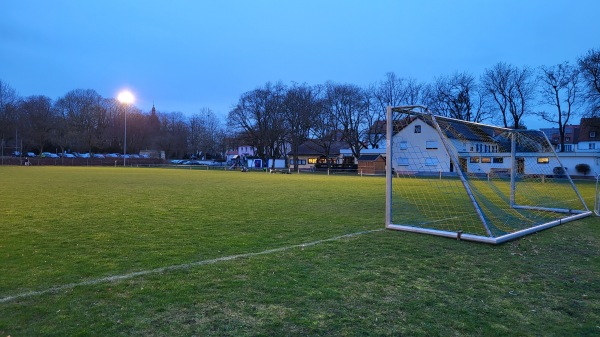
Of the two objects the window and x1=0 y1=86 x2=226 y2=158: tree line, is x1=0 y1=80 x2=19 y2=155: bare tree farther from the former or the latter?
the window

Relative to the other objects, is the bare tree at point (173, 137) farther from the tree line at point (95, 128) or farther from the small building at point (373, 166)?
the small building at point (373, 166)

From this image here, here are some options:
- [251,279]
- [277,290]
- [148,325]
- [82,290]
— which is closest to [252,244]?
[251,279]

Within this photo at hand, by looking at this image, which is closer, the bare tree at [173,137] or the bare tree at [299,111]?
the bare tree at [299,111]

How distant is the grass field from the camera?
12.5 feet

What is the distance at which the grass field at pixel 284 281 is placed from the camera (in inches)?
150

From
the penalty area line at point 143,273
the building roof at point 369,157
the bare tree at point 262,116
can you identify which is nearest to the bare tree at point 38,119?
the bare tree at point 262,116

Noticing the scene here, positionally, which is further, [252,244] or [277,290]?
[252,244]

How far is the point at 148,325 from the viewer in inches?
146

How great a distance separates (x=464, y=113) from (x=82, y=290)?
215 feet

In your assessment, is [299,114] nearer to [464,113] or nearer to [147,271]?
[464,113]

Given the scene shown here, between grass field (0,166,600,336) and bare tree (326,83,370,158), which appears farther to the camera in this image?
bare tree (326,83,370,158)

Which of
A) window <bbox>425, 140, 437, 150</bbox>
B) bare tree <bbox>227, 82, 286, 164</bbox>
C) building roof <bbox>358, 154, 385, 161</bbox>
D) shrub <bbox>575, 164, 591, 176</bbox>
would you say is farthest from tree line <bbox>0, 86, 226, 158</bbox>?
shrub <bbox>575, 164, 591, 176</bbox>

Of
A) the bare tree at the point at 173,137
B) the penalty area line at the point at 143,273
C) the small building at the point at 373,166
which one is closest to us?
the penalty area line at the point at 143,273

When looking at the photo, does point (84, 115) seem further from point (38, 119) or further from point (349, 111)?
point (349, 111)
